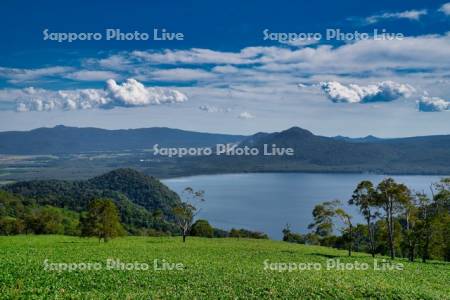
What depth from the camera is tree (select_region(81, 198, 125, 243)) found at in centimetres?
6894

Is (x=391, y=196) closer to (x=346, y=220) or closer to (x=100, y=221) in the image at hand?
(x=346, y=220)

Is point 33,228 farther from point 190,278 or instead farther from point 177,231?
point 190,278

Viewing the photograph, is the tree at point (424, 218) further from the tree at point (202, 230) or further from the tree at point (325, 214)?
the tree at point (202, 230)

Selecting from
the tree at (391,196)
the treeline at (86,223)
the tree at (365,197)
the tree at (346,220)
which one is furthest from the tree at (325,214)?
the treeline at (86,223)

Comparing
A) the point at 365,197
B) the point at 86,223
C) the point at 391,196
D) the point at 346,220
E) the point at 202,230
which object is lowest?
the point at 202,230

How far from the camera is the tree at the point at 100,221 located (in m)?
68.9

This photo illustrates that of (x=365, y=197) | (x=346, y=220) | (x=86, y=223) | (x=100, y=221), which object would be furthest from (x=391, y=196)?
(x=86, y=223)

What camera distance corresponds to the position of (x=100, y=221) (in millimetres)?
69250

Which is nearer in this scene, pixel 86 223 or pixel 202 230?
pixel 86 223

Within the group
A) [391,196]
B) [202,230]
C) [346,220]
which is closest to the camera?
[391,196]

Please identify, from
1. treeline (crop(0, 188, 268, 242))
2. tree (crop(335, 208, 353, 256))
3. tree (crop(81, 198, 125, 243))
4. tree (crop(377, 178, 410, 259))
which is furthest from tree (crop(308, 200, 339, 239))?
tree (crop(81, 198, 125, 243))

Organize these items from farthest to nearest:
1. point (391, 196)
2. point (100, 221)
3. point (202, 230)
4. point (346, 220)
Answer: point (202, 230)
point (100, 221)
point (346, 220)
point (391, 196)

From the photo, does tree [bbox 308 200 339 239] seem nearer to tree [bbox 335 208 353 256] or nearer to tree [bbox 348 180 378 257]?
tree [bbox 335 208 353 256]

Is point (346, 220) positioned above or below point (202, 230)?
above
